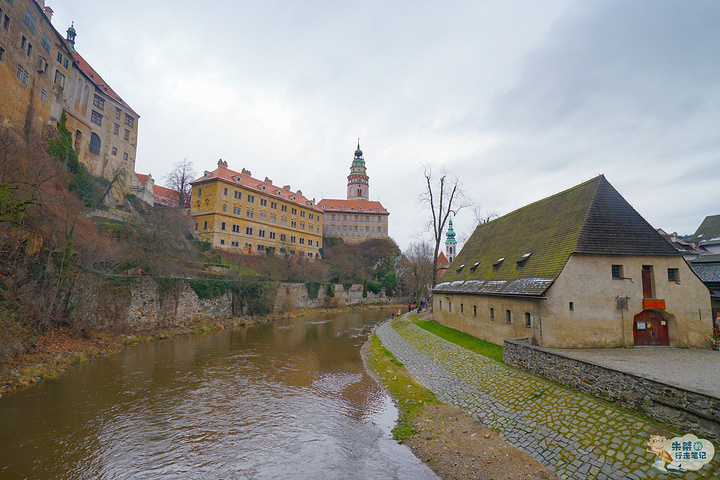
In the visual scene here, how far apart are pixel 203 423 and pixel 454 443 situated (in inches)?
280

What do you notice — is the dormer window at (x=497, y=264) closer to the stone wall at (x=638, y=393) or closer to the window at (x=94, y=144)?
the stone wall at (x=638, y=393)

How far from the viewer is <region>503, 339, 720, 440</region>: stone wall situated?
6.39 meters

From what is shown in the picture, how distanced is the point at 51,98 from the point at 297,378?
31824mm

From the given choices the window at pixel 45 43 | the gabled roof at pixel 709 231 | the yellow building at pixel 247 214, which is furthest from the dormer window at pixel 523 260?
the window at pixel 45 43

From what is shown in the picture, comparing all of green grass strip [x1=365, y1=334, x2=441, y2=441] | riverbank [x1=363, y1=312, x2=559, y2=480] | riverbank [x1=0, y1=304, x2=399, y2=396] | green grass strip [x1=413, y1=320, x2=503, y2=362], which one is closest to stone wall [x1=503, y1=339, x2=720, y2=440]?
riverbank [x1=363, y1=312, x2=559, y2=480]

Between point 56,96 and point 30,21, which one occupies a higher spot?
point 30,21

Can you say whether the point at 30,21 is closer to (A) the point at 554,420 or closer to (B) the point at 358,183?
(A) the point at 554,420

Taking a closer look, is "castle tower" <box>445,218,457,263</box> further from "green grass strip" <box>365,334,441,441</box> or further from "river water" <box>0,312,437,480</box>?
"river water" <box>0,312,437,480</box>

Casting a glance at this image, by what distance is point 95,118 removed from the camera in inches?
1448

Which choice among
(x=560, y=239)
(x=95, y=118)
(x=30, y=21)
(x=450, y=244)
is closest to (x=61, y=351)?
(x=560, y=239)

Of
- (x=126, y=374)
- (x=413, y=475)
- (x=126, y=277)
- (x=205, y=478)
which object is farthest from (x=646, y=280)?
(x=126, y=277)

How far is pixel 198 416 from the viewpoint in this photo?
10484 millimetres

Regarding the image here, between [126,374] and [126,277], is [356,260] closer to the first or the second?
[126,277]

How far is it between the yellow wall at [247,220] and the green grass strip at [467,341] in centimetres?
3299
